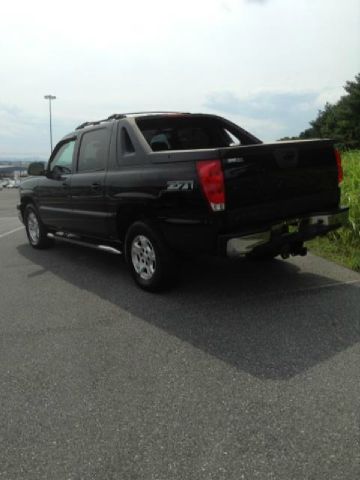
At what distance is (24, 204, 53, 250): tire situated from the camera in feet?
26.0

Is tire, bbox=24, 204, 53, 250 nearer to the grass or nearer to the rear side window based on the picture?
the rear side window

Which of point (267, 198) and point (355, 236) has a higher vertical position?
point (267, 198)

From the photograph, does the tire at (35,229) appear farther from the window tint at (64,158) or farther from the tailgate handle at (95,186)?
the tailgate handle at (95,186)

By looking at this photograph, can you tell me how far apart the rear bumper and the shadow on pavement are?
58 cm

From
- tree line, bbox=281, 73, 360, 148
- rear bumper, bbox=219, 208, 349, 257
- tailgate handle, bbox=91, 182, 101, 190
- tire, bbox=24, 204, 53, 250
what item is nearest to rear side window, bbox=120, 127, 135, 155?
tailgate handle, bbox=91, 182, 101, 190

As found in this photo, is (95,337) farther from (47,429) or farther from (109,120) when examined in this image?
(109,120)

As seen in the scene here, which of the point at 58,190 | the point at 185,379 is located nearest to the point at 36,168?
the point at 58,190

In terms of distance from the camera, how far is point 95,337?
4.03 m

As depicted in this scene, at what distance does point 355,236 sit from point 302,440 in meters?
4.89

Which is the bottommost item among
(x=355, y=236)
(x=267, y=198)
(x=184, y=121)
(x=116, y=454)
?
(x=116, y=454)

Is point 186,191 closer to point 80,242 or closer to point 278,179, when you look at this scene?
point 278,179

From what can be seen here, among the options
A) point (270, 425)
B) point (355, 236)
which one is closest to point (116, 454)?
point (270, 425)

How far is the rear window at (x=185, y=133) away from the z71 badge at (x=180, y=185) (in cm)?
111

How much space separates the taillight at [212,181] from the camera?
4.08 metres
